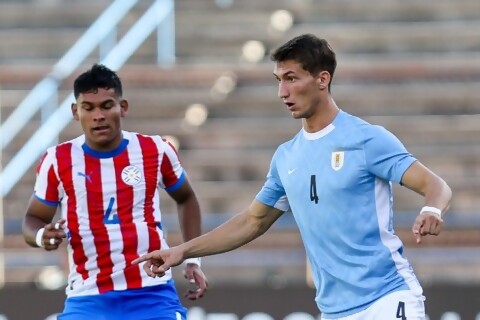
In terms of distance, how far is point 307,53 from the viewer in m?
5.46

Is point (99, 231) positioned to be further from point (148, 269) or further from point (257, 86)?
point (257, 86)

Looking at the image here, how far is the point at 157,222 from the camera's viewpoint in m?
6.49

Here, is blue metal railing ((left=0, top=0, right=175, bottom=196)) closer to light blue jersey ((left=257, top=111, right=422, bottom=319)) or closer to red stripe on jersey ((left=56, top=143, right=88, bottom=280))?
red stripe on jersey ((left=56, top=143, right=88, bottom=280))

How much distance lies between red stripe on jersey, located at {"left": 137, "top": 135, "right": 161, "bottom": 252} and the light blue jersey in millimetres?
1212

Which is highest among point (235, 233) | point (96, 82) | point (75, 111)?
point (96, 82)

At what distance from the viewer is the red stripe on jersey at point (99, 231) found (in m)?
6.38

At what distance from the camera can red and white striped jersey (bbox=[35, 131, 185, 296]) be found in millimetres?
6387

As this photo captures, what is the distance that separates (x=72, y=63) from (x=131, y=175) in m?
8.13

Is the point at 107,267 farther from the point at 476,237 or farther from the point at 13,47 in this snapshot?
the point at 13,47

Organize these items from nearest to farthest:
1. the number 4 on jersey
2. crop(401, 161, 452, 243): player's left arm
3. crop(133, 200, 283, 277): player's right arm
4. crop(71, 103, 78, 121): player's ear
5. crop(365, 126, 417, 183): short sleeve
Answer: crop(401, 161, 452, 243): player's left arm
crop(365, 126, 417, 183): short sleeve
the number 4 on jersey
crop(133, 200, 283, 277): player's right arm
crop(71, 103, 78, 121): player's ear

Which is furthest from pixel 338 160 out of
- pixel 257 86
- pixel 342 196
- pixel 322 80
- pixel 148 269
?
pixel 257 86

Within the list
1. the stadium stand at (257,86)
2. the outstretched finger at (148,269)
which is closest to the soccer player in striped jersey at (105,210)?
the outstretched finger at (148,269)

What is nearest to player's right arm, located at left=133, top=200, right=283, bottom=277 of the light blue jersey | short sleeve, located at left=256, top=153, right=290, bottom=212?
short sleeve, located at left=256, top=153, right=290, bottom=212

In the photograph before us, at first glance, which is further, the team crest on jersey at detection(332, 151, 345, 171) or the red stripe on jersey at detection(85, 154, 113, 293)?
the red stripe on jersey at detection(85, 154, 113, 293)
